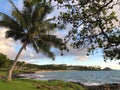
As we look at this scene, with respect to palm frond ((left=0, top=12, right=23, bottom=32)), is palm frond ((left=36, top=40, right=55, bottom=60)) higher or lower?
lower

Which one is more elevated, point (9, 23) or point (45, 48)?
point (9, 23)

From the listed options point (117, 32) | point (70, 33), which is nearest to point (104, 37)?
point (117, 32)

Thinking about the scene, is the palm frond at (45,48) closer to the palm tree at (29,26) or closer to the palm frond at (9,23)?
the palm tree at (29,26)

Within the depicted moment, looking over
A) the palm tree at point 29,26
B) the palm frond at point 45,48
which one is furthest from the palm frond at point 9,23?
the palm frond at point 45,48

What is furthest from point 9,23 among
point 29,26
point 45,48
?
point 45,48

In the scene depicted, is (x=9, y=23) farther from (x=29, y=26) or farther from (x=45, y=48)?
(x=45, y=48)

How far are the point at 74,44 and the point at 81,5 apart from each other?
1.32m

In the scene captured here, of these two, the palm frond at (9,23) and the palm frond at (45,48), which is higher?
the palm frond at (9,23)

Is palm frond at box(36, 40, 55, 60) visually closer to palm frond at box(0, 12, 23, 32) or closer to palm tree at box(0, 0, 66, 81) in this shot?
palm tree at box(0, 0, 66, 81)

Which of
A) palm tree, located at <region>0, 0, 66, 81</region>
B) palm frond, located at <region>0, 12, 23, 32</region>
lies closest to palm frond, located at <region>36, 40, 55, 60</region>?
palm tree, located at <region>0, 0, 66, 81</region>

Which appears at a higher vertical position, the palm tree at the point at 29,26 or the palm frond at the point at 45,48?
the palm tree at the point at 29,26

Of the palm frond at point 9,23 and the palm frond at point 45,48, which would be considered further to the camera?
the palm frond at point 45,48

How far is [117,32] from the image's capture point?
11.1 m

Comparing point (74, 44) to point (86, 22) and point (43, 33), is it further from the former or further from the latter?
point (43, 33)
